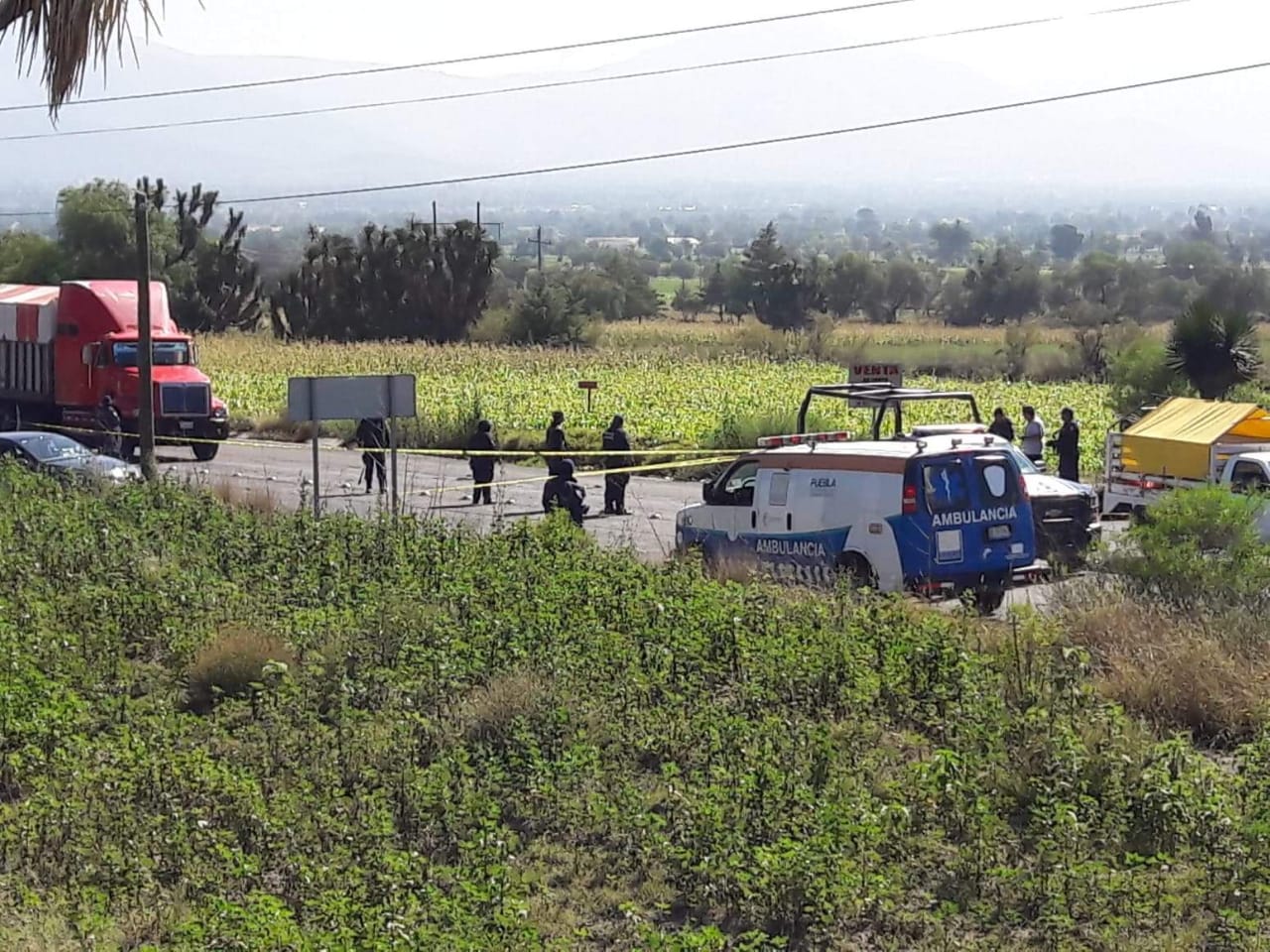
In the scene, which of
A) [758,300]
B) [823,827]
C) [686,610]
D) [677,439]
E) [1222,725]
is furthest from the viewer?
[758,300]

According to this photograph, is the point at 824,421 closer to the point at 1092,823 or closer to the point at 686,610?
the point at 686,610

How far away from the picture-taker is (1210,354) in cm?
3131

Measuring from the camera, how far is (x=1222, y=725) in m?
12.0

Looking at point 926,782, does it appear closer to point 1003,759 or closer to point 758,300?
point 1003,759

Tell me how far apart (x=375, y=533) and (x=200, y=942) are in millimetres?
9893

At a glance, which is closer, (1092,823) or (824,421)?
(1092,823)

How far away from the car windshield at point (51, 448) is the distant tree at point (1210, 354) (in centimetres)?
1774

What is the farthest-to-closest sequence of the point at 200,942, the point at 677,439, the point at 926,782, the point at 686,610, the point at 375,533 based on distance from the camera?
1. the point at 677,439
2. the point at 375,533
3. the point at 686,610
4. the point at 926,782
5. the point at 200,942

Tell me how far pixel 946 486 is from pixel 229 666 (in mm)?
6803

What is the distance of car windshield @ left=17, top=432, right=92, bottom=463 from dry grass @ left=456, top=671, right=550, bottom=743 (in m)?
15.4

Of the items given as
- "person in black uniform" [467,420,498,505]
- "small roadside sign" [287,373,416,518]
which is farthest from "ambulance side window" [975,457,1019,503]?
"person in black uniform" [467,420,498,505]

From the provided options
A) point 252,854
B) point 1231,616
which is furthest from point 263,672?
point 1231,616

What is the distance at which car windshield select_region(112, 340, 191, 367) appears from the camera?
35.8m

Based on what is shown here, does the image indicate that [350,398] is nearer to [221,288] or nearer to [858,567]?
[858,567]
